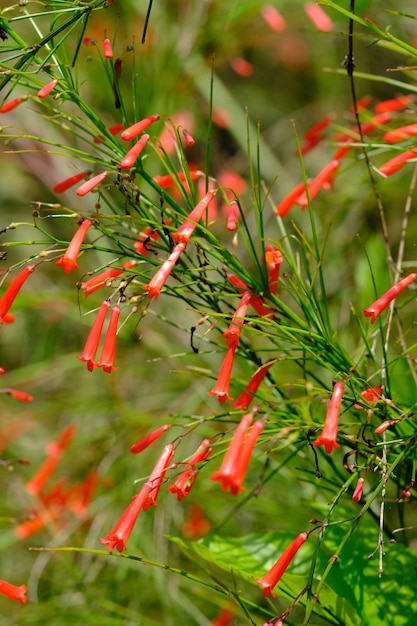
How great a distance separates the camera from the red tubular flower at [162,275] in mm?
802

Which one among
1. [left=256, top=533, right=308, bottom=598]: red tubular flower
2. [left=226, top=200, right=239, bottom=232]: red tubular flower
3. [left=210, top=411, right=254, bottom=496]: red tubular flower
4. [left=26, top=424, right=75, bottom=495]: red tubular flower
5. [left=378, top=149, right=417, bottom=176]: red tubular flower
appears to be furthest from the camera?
[left=26, top=424, right=75, bottom=495]: red tubular flower

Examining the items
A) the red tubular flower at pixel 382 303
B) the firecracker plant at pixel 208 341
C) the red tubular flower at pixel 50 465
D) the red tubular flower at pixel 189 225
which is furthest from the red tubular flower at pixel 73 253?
the red tubular flower at pixel 50 465

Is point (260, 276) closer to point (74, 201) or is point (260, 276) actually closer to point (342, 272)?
point (342, 272)

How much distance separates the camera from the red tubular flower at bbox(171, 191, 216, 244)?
85 centimetres

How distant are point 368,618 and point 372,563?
7 centimetres

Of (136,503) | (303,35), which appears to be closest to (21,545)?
(136,503)

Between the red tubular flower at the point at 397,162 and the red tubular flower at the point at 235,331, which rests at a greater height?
the red tubular flower at the point at 397,162

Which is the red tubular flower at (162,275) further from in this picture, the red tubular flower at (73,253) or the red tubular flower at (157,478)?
the red tubular flower at (157,478)

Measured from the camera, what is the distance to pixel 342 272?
1924 millimetres

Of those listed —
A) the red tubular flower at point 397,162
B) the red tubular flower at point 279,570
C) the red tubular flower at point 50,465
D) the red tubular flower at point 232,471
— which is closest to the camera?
the red tubular flower at point 232,471

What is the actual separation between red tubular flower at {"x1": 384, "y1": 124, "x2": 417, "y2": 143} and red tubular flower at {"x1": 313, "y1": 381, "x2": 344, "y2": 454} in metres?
0.51

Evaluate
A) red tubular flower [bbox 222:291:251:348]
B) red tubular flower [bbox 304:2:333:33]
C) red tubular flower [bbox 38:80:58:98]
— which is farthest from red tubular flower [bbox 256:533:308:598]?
red tubular flower [bbox 304:2:333:33]

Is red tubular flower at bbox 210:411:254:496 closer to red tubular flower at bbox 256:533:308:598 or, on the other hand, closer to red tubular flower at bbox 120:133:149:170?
red tubular flower at bbox 256:533:308:598

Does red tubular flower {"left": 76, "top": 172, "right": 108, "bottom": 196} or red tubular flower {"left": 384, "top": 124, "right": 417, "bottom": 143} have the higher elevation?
red tubular flower {"left": 76, "top": 172, "right": 108, "bottom": 196}
